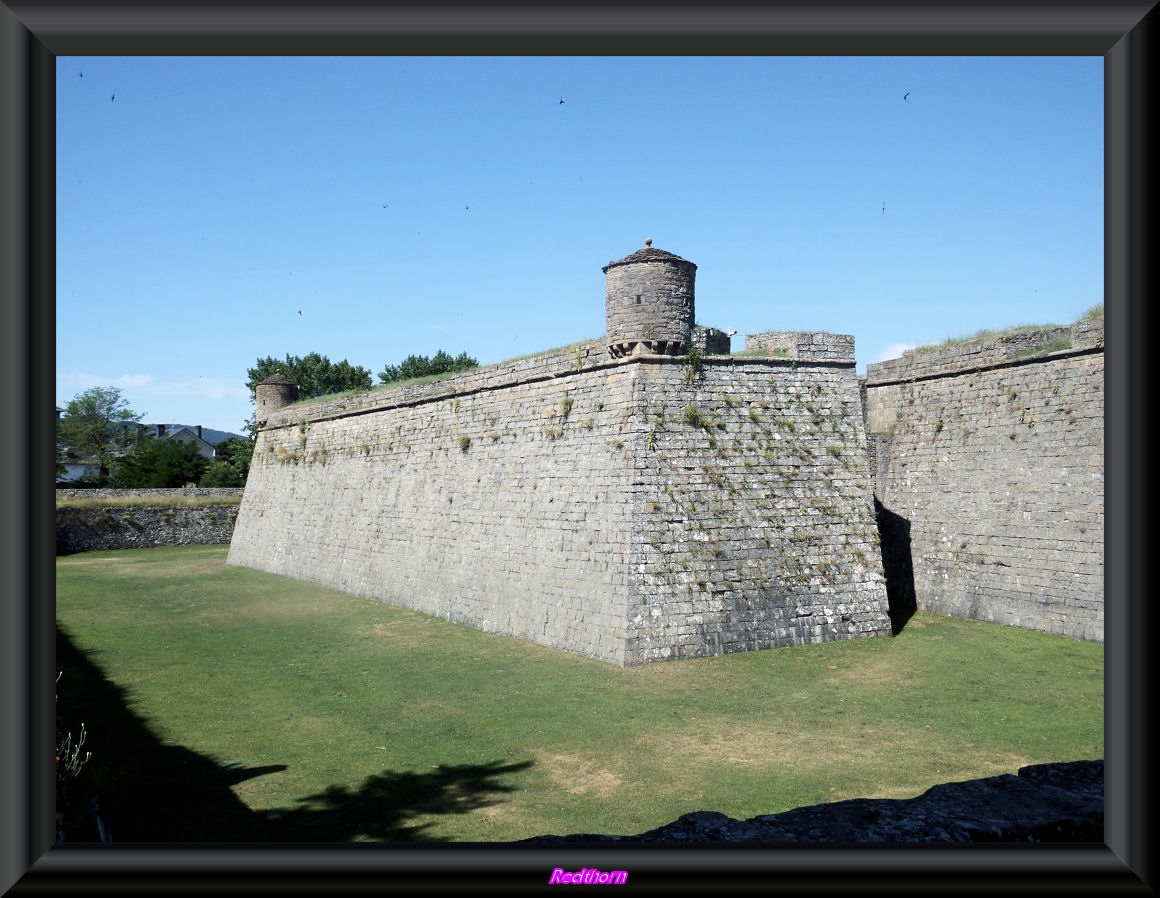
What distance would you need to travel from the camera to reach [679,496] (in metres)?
13.8

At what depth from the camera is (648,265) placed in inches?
558

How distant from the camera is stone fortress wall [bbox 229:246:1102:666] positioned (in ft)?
44.2

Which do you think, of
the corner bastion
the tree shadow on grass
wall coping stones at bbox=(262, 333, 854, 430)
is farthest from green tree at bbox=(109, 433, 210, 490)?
the tree shadow on grass

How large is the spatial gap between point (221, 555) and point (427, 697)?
24.8 meters

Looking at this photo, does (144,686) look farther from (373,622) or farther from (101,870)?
(101,870)

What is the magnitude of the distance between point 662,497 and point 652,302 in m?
3.25

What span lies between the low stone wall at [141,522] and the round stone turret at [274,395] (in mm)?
8710

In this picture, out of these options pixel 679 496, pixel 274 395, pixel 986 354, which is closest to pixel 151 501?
Answer: pixel 274 395

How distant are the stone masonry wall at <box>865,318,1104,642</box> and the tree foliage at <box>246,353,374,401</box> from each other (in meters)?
45.1

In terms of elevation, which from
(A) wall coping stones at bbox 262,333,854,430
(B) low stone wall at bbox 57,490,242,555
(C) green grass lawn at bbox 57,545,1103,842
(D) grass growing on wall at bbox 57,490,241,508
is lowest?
(C) green grass lawn at bbox 57,545,1103,842

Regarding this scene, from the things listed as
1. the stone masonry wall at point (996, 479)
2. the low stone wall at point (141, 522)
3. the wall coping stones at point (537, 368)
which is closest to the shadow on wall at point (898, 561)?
the stone masonry wall at point (996, 479)

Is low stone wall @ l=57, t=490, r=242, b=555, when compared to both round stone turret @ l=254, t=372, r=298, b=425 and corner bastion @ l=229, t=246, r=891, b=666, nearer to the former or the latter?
round stone turret @ l=254, t=372, r=298, b=425

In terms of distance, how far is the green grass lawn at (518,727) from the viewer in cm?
728
